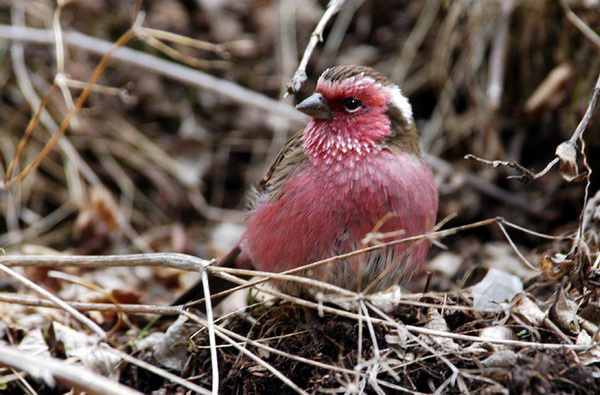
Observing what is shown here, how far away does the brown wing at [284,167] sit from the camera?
11.5 feet

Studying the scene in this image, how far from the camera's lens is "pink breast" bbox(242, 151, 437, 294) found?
3195 mm

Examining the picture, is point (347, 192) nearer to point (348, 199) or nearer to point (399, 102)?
point (348, 199)

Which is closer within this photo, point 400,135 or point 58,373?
point 58,373

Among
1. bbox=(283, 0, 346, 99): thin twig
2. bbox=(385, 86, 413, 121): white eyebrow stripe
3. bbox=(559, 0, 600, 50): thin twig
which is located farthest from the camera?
bbox=(559, 0, 600, 50): thin twig

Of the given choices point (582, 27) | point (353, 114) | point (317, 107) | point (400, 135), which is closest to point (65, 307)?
point (317, 107)

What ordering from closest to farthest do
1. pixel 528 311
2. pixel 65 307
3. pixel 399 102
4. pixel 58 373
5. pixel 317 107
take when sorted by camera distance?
pixel 58 373
pixel 65 307
pixel 528 311
pixel 317 107
pixel 399 102

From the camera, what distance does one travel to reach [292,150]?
368cm

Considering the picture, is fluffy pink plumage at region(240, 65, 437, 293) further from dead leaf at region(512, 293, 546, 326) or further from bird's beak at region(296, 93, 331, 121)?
dead leaf at region(512, 293, 546, 326)

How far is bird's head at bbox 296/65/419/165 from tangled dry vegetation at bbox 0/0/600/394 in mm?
375

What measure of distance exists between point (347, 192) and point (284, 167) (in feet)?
1.65

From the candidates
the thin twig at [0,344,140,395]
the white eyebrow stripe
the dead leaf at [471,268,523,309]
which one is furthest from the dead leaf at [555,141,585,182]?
the thin twig at [0,344,140,395]

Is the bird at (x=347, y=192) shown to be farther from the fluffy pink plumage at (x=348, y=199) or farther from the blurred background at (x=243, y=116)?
the blurred background at (x=243, y=116)

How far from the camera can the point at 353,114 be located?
3521 mm

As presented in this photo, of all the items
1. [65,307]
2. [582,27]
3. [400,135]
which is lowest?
[65,307]
